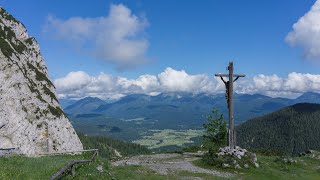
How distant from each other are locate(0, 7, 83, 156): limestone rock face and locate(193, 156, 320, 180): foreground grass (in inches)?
3211

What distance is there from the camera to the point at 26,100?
418ft

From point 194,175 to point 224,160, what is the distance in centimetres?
658

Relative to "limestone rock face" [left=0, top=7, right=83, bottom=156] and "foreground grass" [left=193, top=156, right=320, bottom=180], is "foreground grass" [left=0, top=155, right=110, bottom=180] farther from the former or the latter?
"limestone rock face" [left=0, top=7, right=83, bottom=156]

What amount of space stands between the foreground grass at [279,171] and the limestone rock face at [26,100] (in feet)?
268

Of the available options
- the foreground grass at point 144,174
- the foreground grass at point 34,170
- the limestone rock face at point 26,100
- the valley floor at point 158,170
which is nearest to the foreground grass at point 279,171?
the valley floor at point 158,170

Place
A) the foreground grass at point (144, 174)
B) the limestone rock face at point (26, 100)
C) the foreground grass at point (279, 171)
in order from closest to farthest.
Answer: the foreground grass at point (144, 174) < the foreground grass at point (279, 171) < the limestone rock face at point (26, 100)

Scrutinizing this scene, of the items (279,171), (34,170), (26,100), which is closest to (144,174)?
(34,170)

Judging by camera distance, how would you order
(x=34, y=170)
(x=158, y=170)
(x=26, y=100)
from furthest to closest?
(x=26, y=100)
(x=158, y=170)
(x=34, y=170)

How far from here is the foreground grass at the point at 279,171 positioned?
107 ft

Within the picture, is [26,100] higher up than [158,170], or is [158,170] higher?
[26,100]

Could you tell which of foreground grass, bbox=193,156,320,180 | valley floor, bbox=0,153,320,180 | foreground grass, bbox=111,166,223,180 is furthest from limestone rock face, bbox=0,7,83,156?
foreground grass, bbox=193,156,320,180

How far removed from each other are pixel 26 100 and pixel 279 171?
361 ft

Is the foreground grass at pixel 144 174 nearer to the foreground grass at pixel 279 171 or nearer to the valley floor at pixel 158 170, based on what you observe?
the valley floor at pixel 158 170

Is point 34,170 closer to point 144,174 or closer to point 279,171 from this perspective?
point 144,174
